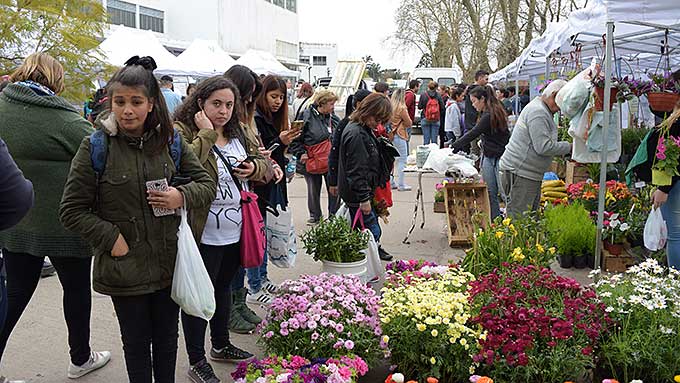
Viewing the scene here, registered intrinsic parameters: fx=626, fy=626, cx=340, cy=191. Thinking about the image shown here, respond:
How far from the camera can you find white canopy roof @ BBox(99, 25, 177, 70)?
13797 millimetres

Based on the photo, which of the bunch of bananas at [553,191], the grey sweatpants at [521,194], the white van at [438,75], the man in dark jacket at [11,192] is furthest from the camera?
the white van at [438,75]

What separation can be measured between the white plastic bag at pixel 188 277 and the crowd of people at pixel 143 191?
2.1 inches

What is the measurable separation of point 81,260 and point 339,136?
2717mm

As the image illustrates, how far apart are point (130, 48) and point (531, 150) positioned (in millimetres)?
11086

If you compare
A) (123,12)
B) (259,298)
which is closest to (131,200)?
(259,298)

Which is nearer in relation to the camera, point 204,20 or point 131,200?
point 131,200

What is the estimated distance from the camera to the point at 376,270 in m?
5.20

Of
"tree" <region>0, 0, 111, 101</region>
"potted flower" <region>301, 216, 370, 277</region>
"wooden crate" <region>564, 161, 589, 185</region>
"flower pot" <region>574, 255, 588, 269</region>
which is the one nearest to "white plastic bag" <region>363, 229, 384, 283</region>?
"potted flower" <region>301, 216, 370, 277</region>

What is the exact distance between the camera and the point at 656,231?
460 centimetres

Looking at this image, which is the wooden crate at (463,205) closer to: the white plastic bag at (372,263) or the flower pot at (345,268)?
the white plastic bag at (372,263)

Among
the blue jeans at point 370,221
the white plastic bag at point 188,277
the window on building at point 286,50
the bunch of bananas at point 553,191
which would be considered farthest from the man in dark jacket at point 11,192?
the window on building at point 286,50

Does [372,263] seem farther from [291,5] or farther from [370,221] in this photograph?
[291,5]

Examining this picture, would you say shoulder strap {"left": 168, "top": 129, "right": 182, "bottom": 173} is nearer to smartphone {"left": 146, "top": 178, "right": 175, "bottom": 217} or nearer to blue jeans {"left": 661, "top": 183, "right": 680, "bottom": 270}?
smartphone {"left": 146, "top": 178, "right": 175, "bottom": 217}

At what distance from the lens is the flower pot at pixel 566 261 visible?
19.5 ft
